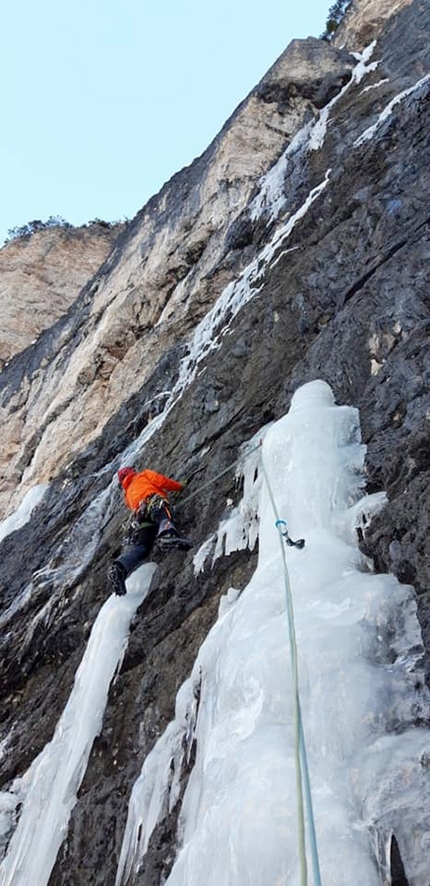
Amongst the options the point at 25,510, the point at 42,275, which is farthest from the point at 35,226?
the point at 25,510

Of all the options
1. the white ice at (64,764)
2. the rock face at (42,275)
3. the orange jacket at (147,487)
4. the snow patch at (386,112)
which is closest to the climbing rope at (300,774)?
the white ice at (64,764)

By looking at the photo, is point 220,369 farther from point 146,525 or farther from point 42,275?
point 42,275

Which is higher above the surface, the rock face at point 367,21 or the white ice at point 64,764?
the rock face at point 367,21

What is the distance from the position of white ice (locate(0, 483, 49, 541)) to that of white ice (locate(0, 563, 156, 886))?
4.75 meters

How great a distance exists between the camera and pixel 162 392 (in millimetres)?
7992

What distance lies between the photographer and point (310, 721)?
2406 millimetres

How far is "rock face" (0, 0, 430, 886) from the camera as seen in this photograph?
3682 mm

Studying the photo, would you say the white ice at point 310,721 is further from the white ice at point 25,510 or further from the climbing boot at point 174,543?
the white ice at point 25,510

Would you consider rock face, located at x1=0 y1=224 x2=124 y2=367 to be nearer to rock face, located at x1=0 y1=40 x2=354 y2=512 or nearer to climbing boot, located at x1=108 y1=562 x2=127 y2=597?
rock face, located at x1=0 y1=40 x2=354 y2=512

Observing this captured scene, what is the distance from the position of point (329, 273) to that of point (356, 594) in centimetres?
345

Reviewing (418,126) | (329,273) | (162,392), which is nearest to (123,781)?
(329,273)

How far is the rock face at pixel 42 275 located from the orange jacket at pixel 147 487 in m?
14.8

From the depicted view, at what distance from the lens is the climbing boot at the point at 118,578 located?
4.62m

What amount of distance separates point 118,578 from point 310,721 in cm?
242
